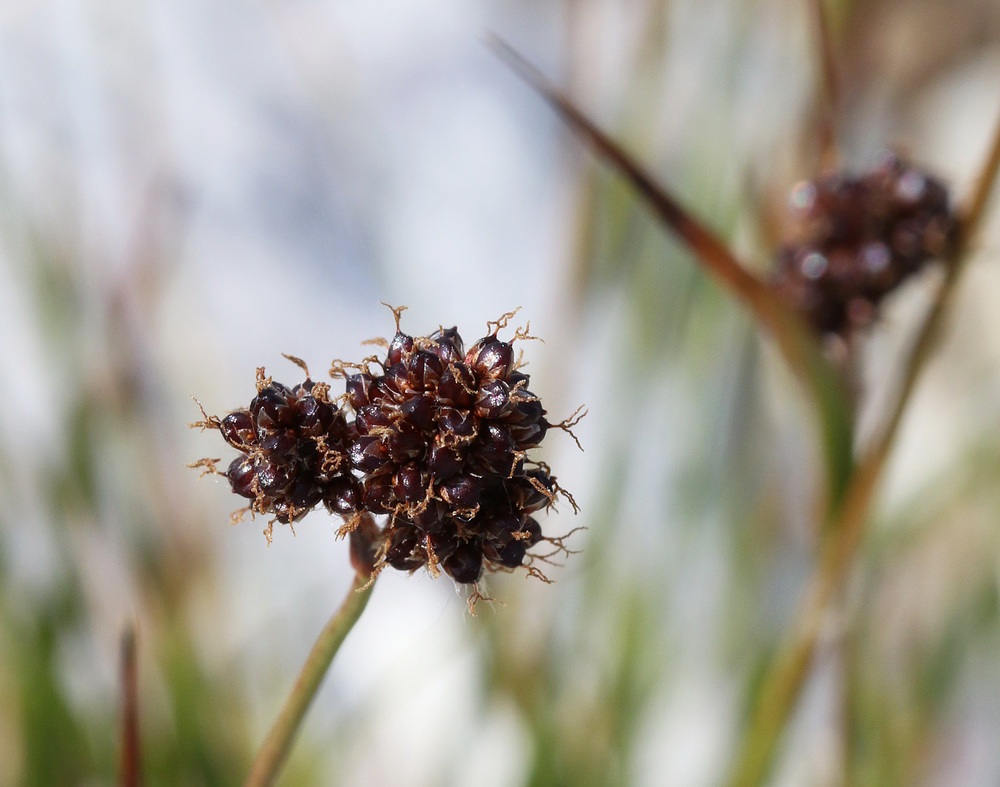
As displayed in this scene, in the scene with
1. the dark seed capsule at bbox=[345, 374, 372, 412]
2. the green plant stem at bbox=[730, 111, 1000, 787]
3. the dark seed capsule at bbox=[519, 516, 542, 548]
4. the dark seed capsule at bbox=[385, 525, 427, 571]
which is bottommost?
the dark seed capsule at bbox=[385, 525, 427, 571]

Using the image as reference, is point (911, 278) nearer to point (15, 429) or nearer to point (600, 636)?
point (600, 636)

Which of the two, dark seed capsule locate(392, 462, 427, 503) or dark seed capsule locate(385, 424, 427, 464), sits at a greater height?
dark seed capsule locate(385, 424, 427, 464)

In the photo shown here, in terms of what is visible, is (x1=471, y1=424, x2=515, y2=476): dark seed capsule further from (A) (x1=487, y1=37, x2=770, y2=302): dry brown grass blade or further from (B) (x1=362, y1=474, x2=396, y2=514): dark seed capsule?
(A) (x1=487, y1=37, x2=770, y2=302): dry brown grass blade

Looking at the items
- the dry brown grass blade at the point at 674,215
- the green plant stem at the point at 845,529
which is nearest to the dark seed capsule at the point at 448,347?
the dry brown grass blade at the point at 674,215

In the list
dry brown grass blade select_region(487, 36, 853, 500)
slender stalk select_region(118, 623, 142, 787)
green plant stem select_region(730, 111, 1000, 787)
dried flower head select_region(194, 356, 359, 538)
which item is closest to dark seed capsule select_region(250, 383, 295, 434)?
dried flower head select_region(194, 356, 359, 538)

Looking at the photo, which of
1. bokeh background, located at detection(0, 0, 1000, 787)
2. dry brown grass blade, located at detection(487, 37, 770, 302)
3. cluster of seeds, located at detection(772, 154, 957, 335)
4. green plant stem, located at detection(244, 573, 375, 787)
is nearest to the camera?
green plant stem, located at detection(244, 573, 375, 787)

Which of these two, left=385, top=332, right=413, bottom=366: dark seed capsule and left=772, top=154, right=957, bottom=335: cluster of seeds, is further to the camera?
Result: left=772, top=154, right=957, bottom=335: cluster of seeds

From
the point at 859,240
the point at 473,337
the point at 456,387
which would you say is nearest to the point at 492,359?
the point at 456,387
